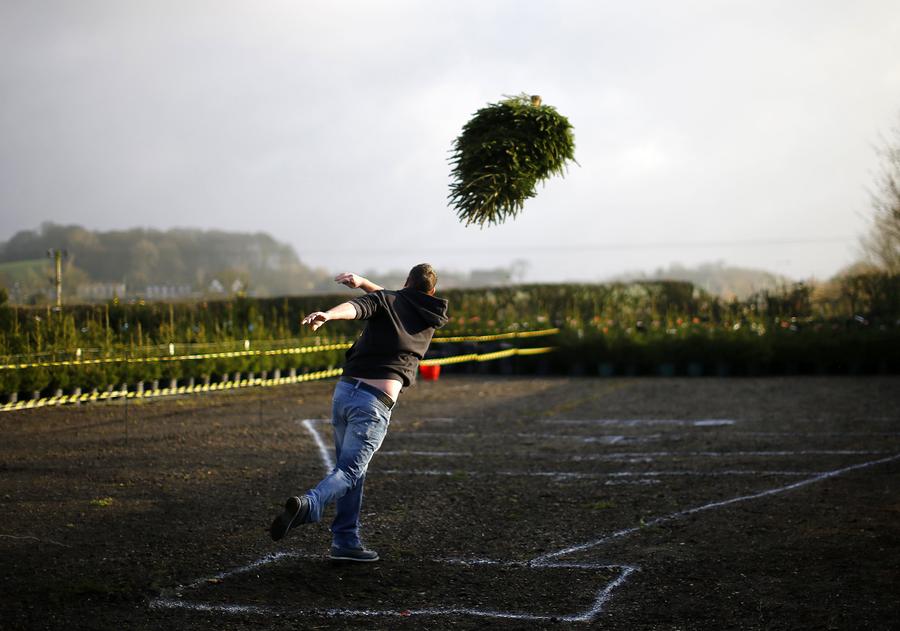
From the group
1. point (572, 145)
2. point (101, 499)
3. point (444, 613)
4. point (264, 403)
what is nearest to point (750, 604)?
point (444, 613)

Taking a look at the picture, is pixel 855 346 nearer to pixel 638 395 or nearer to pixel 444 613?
pixel 638 395

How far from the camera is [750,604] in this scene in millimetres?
5633

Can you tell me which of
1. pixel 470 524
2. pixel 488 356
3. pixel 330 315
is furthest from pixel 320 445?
pixel 488 356

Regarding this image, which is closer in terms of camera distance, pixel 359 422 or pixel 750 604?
pixel 750 604

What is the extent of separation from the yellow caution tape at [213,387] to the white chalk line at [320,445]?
90 centimetres

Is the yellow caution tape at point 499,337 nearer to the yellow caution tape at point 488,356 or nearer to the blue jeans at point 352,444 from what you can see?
the yellow caution tape at point 488,356

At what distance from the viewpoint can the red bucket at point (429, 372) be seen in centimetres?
1889

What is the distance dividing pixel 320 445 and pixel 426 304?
18.3 feet

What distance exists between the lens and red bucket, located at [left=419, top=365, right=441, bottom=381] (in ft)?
62.0

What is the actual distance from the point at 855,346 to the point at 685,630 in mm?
17080

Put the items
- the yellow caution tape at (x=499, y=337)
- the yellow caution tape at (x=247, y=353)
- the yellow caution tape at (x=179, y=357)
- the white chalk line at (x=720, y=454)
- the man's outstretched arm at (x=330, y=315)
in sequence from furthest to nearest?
the yellow caution tape at (x=499, y=337)
the yellow caution tape at (x=247, y=353)
the yellow caution tape at (x=179, y=357)
the white chalk line at (x=720, y=454)
the man's outstretched arm at (x=330, y=315)

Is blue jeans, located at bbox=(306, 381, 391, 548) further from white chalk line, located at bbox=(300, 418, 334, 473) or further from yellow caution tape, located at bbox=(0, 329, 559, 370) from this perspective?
yellow caution tape, located at bbox=(0, 329, 559, 370)

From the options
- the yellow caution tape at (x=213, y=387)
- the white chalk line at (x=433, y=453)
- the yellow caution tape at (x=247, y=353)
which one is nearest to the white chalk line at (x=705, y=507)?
the white chalk line at (x=433, y=453)

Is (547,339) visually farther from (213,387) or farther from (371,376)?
(371,376)
